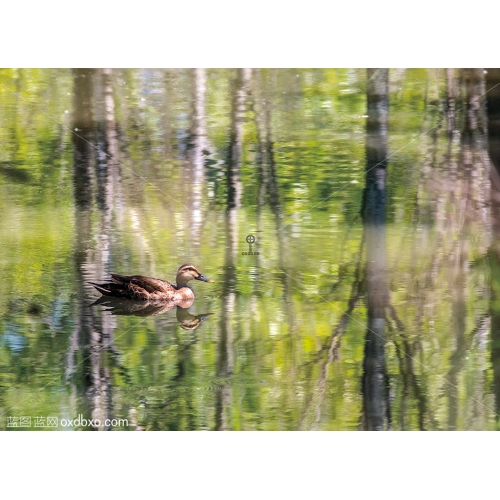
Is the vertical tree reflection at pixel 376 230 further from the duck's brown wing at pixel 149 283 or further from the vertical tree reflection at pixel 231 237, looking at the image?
the duck's brown wing at pixel 149 283

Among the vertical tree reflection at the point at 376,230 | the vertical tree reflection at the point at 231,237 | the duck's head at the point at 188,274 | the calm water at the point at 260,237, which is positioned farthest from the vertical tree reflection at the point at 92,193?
the vertical tree reflection at the point at 376,230

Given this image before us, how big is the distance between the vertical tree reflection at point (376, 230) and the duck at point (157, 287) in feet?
2.33

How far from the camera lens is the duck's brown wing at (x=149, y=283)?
3.81m

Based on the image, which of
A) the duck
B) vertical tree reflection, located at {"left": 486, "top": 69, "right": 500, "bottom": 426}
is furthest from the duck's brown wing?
vertical tree reflection, located at {"left": 486, "top": 69, "right": 500, "bottom": 426}

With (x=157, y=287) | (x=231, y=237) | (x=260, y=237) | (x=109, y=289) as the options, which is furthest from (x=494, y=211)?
(x=109, y=289)

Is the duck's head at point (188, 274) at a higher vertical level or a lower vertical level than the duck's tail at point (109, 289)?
higher

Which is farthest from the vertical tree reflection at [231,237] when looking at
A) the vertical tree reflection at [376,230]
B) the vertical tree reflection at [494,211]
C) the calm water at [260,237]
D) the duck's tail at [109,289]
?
the vertical tree reflection at [494,211]

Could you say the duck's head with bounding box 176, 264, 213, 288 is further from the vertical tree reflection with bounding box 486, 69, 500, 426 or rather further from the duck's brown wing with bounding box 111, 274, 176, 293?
the vertical tree reflection with bounding box 486, 69, 500, 426

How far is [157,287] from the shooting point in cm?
381

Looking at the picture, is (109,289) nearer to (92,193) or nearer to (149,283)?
(149,283)

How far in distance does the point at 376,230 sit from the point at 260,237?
51 centimetres

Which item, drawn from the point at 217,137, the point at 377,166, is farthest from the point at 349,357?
the point at 217,137

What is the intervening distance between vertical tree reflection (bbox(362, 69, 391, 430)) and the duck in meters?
0.71

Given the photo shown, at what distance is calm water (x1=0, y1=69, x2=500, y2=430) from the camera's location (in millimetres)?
3809
